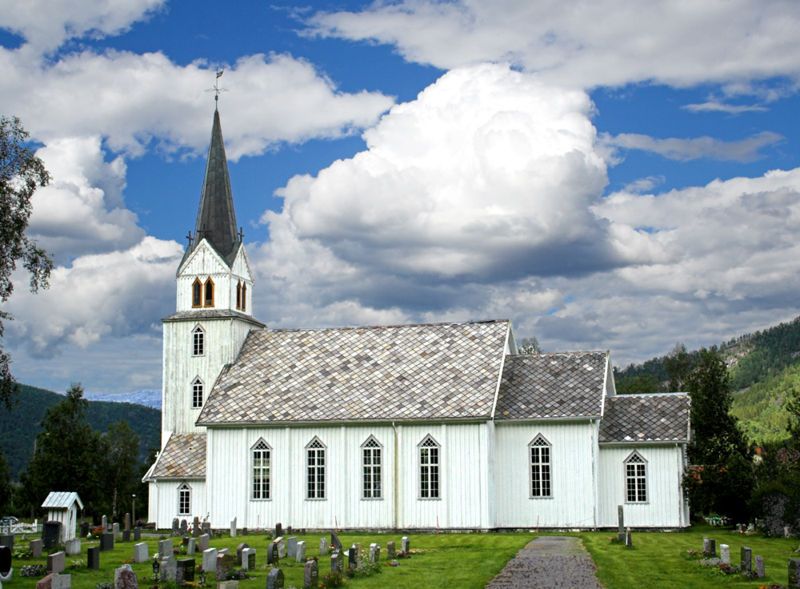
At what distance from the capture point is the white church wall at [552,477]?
3981cm

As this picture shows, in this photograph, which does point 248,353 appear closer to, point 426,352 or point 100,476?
point 426,352

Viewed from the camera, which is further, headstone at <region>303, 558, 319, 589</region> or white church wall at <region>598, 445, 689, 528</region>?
white church wall at <region>598, 445, 689, 528</region>

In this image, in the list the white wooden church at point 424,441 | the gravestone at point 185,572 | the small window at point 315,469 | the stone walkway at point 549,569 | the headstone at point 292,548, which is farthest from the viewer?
the small window at point 315,469

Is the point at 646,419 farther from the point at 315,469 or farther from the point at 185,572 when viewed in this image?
the point at 185,572

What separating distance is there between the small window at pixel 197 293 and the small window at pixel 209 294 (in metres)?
0.25

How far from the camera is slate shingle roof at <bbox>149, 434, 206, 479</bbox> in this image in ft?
146

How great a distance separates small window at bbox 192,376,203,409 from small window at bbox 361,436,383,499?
998cm

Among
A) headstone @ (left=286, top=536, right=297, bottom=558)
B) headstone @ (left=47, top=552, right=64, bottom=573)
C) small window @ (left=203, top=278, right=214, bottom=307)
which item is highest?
small window @ (left=203, top=278, right=214, bottom=307)

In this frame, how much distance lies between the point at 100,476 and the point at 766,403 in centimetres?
13601

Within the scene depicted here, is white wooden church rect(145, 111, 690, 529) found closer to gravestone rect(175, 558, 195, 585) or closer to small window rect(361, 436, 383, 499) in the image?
small window rect(361, 436, 383, 499)

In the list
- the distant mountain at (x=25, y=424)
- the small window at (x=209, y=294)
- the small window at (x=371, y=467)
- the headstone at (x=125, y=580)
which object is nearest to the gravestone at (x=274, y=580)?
the headstone at (x=125, y=580)

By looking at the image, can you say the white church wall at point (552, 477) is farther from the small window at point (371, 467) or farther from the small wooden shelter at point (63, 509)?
the small wooden shelter at point (63, 509)

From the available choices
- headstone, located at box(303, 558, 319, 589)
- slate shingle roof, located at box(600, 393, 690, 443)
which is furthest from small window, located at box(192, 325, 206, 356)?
headstone, located at box(303, 558, 319, 589)

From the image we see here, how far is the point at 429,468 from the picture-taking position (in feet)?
133
